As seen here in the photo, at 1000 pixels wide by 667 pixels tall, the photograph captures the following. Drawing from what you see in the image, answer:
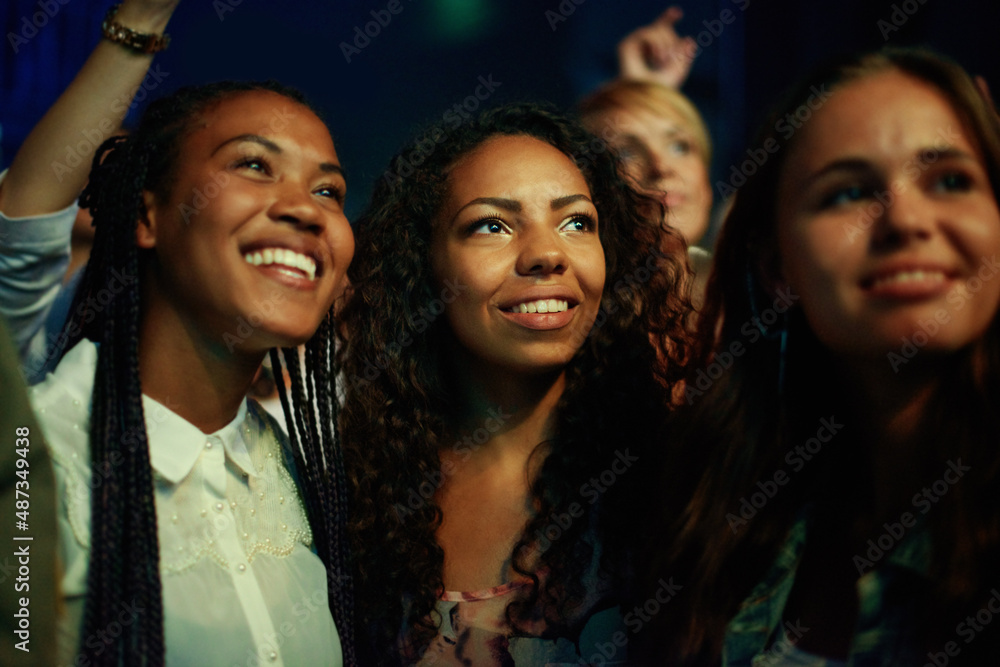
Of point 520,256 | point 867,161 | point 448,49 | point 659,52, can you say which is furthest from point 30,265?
point 659,52

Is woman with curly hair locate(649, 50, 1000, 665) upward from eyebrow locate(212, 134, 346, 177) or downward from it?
downward

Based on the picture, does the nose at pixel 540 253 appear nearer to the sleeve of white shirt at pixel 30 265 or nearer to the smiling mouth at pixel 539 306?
the smiling mouth at pixel 539 306

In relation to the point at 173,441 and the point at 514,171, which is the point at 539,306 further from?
the point at 173,441

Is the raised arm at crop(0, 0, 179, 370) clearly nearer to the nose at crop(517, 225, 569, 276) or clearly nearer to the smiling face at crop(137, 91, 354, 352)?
the smiling face at crop(137, 91, 354, 352)

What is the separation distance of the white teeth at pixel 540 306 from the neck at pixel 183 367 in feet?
1.93

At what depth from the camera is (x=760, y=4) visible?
11.1ft

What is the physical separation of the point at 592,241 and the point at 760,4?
2084 mm

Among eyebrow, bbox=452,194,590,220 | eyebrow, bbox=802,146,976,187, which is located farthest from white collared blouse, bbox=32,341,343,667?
eyebrow, bbox=802,146,976,187

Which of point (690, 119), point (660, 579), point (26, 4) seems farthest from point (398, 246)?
point (690, 119)

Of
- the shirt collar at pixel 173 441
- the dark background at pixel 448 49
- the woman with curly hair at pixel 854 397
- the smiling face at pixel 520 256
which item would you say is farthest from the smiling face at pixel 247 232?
the dark background at pixel 448 49

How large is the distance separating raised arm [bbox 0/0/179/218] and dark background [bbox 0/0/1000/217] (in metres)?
0.84

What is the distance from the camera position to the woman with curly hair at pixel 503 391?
1705 mm

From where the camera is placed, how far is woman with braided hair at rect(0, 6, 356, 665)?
1.32 m

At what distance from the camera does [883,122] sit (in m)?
1.13
